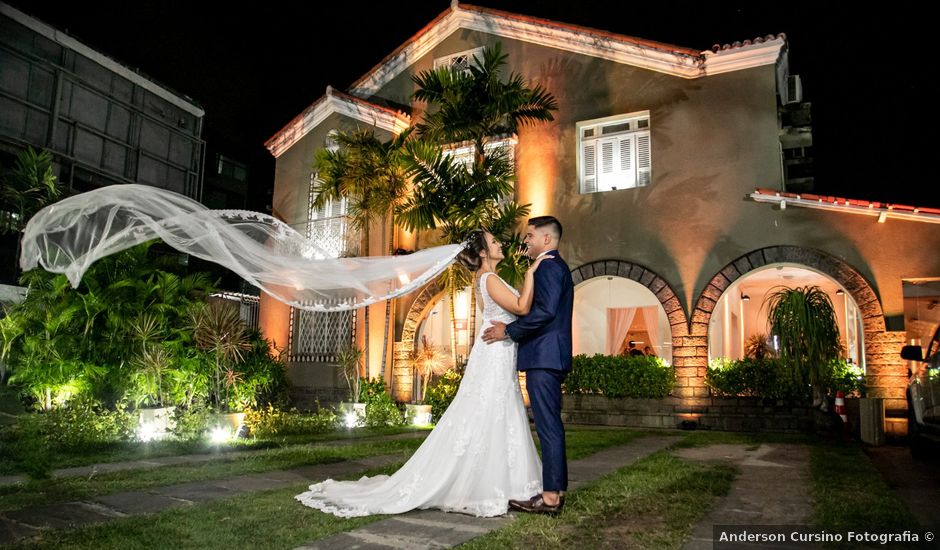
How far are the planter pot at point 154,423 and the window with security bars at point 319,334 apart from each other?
6383 millimetres

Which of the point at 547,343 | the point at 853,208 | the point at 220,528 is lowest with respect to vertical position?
the point at 220,528

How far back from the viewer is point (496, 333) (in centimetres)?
475

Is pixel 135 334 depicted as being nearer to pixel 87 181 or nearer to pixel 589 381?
pixel 589 381

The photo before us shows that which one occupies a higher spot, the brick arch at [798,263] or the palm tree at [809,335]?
the brick arch at [798,263]

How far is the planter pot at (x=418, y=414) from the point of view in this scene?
12821 mm

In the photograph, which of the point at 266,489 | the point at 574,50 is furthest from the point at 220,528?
the point at 574,50

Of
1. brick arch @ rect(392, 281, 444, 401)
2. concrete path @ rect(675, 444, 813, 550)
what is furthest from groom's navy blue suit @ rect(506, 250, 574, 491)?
brick arch @ rect(392, 281, 444, 401)

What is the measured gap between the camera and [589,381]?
13.1m

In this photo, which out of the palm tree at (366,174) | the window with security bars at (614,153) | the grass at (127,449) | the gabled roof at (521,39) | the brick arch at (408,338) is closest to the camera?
the grass at (127,449)

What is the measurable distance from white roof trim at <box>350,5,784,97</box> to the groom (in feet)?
32.7

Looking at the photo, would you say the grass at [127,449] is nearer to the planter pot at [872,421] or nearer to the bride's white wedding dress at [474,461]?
the bride's white wedding dress at [474,461]

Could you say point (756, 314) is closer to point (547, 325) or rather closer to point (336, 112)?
point (336, 112)

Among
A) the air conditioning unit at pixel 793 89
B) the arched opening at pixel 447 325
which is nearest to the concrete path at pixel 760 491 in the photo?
the air conditioning unit at pixel 793 89

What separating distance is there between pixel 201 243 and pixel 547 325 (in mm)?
3061
